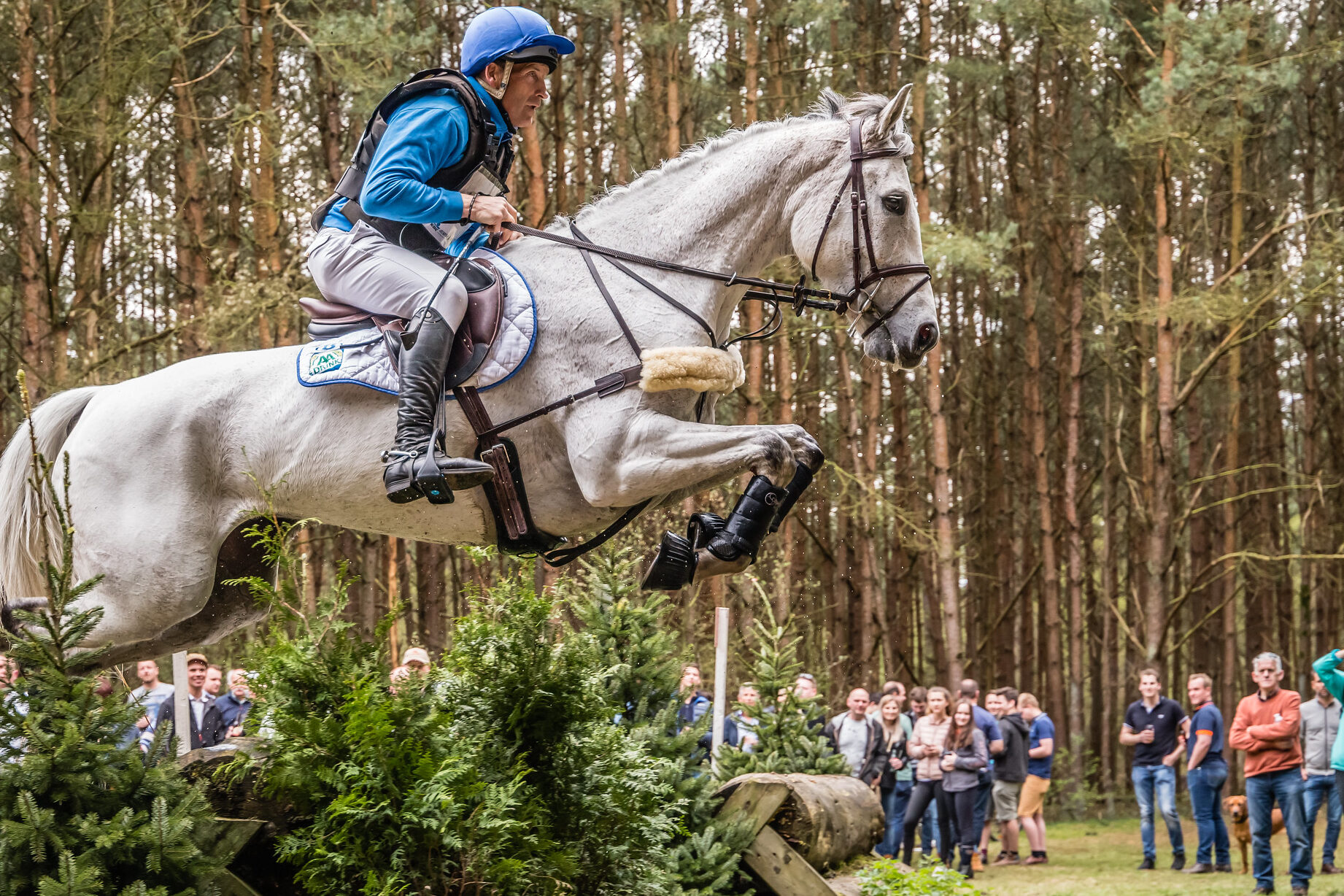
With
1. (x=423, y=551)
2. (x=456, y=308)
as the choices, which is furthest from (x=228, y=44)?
(x=456, y=308)

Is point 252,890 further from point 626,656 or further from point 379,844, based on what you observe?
point 626,656

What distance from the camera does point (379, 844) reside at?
380cm

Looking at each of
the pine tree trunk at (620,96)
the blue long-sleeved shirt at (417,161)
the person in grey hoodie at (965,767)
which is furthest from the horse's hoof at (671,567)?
the pine tree trunk at (620,96)

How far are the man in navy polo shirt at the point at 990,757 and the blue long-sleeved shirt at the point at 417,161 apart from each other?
9851mm

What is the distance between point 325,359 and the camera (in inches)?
176

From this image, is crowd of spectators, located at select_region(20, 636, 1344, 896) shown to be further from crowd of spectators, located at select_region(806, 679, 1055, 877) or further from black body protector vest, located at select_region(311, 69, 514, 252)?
black body protector vest, located at select_region(311, 69, 514, 252)

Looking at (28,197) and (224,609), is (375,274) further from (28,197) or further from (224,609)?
(28,197)

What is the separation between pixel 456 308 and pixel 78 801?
191 centimetres

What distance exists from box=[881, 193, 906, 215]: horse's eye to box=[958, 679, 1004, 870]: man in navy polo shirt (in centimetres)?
912

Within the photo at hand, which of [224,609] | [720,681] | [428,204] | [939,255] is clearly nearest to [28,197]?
[939,255]

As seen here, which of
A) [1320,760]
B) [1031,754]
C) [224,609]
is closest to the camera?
[224,609]

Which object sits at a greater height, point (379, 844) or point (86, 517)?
point (86, 517)

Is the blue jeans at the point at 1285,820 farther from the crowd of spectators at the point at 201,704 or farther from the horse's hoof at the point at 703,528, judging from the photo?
the crowd of spectators at the point at 201,704

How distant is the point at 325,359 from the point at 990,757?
10.7 metres
